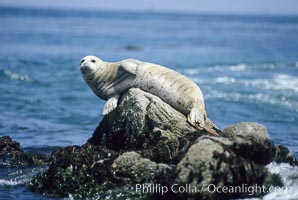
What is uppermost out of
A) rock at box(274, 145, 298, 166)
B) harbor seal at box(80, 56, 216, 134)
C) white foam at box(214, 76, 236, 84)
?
white foam at box(214, 76, 236, 84)

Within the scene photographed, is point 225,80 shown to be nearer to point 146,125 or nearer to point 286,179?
point 146,125

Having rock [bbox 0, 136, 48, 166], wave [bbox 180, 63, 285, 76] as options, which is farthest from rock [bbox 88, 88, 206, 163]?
wave [bbox 180, 63, 285, 76]

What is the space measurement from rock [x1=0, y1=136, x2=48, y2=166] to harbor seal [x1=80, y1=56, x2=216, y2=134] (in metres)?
1.34

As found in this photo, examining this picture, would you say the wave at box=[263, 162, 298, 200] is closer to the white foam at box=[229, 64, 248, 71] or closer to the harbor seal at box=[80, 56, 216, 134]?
the harbor seal at box=[80, 56, 216, 134]

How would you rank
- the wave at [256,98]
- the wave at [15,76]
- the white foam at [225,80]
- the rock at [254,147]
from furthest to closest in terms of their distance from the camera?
the wave at [15,76] < the white foam at [225,80] < the wave at [256,98] < the rock at [254,147]

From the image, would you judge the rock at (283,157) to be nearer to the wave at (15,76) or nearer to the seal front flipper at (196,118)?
the seal front flipper at (196,118)

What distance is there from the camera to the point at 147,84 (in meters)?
10.7

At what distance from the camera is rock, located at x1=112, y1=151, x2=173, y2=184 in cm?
899

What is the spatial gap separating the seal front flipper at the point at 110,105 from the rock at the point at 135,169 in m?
1.31

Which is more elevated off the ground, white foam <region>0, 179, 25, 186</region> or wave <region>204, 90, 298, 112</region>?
wave <region>204, 90, 298, 112</region>

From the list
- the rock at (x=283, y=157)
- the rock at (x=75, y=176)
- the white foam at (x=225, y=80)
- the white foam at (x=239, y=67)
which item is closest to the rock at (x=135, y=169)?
the rock at (x=75, y=176)

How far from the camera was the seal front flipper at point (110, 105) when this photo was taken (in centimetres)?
1041

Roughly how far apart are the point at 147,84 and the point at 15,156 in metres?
2.31

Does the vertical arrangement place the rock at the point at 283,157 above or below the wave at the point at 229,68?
below
